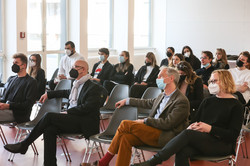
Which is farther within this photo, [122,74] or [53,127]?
[122,74]

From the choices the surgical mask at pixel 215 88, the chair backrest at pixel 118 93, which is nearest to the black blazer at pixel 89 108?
the chair backrest at pixel 118 93

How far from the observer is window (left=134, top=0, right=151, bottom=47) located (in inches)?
610

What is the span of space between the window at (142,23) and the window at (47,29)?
398 cm

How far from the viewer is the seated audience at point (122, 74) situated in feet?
29.3

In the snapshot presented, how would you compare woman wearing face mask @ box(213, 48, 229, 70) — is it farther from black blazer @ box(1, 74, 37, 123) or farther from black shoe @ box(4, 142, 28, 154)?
black shoe @ box(4, 142, 28, 154)

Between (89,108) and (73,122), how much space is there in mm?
260

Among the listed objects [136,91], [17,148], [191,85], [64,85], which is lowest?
[17,148]

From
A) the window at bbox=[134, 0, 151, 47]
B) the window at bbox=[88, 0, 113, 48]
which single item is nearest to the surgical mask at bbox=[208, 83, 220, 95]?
the window at bbox=[88, 0, 113, 48]

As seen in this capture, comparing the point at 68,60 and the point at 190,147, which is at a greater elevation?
the point at 68,60

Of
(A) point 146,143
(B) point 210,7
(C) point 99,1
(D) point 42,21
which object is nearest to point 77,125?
(A) point 146,143

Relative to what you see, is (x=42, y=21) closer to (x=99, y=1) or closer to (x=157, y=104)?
(x=99, y=1)

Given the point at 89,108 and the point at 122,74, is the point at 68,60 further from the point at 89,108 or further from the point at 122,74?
the point at 89,108

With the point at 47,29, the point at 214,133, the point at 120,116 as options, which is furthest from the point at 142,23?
the point at 214,133

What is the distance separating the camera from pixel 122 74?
915 cm
